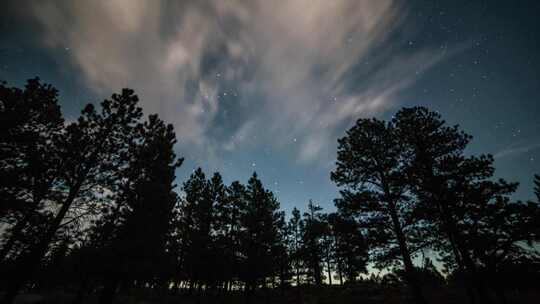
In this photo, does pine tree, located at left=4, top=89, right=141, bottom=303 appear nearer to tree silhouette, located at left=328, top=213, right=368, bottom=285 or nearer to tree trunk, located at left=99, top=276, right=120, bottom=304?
tree trunk, located at left=99, top=276, right=120, bottom=304

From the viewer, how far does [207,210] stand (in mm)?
25734

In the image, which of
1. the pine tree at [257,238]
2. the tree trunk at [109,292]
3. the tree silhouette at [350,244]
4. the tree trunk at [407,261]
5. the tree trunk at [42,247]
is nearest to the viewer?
the tree trunk at [42,247]

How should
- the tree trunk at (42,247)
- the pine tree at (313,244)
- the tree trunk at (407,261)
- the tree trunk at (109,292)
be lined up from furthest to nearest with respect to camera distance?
the pine tree at (313,244)
the tree trunk at (109,292)
the tree trunk at (407,261)
the tree trunk at (42,247)

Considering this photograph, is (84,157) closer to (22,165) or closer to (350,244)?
(22,165)

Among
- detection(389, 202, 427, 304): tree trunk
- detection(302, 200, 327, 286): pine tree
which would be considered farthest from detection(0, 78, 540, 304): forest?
detection(302, 200, 327, 286): pine tree

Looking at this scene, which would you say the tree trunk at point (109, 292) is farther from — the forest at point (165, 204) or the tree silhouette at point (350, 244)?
the tree silhouette at point (350, 244)

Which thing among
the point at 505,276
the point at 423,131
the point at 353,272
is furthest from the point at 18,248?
the point at 505,276

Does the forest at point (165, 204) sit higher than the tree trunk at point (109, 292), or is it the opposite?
the forest at point (165, 204)

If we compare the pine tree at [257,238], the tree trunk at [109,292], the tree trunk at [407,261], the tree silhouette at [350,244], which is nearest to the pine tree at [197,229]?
the pine tree at [257,238]

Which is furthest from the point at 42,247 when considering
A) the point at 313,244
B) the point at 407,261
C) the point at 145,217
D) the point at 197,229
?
the point at 313,244

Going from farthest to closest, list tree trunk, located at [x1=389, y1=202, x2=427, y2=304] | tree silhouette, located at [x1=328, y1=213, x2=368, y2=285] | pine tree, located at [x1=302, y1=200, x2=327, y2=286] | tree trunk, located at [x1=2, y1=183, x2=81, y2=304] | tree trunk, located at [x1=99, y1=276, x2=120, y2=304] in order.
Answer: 1. pine tree, located at [x1=302, y1=200, x2=327, y2=286]
2. tree trunk, located at [x1=99, y1=276, x2=120, y2=304]
3. tree silhouette, located at [x1=328, y1=213, x2=368, y2=285]
4. tree trunk, located at [x1=389, y1=202, x2=427, y2=304]
5. tree trunk, located at [x1=2, y1=183, x2=81, y2=304]

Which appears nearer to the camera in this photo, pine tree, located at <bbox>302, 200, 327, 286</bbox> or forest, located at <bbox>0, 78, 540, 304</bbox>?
forest, located at <bbox>0, 78, 540, 304</bbox>

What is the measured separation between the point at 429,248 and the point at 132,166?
18.7 meters

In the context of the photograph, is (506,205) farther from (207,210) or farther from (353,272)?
(207,210)
